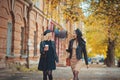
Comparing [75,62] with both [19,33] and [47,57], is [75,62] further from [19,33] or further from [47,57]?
[19,33]

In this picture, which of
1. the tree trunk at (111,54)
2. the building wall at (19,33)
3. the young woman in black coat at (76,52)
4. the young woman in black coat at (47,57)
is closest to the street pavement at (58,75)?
the building wall at (19,33)

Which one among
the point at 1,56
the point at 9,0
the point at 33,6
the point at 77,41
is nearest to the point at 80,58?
the point at 77,41

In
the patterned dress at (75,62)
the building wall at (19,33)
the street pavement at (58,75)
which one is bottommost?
the street pavement at (58,75)

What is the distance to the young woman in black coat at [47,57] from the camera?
12.7 metres

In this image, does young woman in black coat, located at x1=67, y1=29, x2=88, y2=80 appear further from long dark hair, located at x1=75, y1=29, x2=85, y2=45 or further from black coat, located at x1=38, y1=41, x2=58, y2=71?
black coat, located at x1=38, y1=41, x2=58, y2=71

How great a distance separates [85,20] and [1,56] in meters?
5.49

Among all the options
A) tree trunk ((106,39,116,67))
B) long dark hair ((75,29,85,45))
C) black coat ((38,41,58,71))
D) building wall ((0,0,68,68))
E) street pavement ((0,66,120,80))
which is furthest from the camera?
tree trunk ((106,39,116,67))

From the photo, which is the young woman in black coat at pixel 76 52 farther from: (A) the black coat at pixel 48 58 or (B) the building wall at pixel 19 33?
(B) the building wall at pixel 19 33

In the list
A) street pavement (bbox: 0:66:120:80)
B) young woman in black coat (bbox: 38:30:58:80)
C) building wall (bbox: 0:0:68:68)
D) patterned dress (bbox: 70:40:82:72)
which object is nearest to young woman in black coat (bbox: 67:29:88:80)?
patterned dress (bbox: 70:40:82:72)

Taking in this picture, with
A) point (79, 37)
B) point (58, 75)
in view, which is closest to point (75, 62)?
point (79, 37)

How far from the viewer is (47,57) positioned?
42.0 ft

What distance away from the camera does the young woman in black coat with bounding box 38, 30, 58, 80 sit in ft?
41.8

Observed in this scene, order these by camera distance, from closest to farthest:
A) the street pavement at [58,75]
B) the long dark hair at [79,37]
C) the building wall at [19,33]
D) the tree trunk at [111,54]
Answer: the long dark hair at [79,37] → the street pavement at [58,75] → the building wall at [19,33] → the tree trunk at [111,54]

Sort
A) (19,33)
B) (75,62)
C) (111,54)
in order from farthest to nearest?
(111,54)
(19,33)
(75,62)
